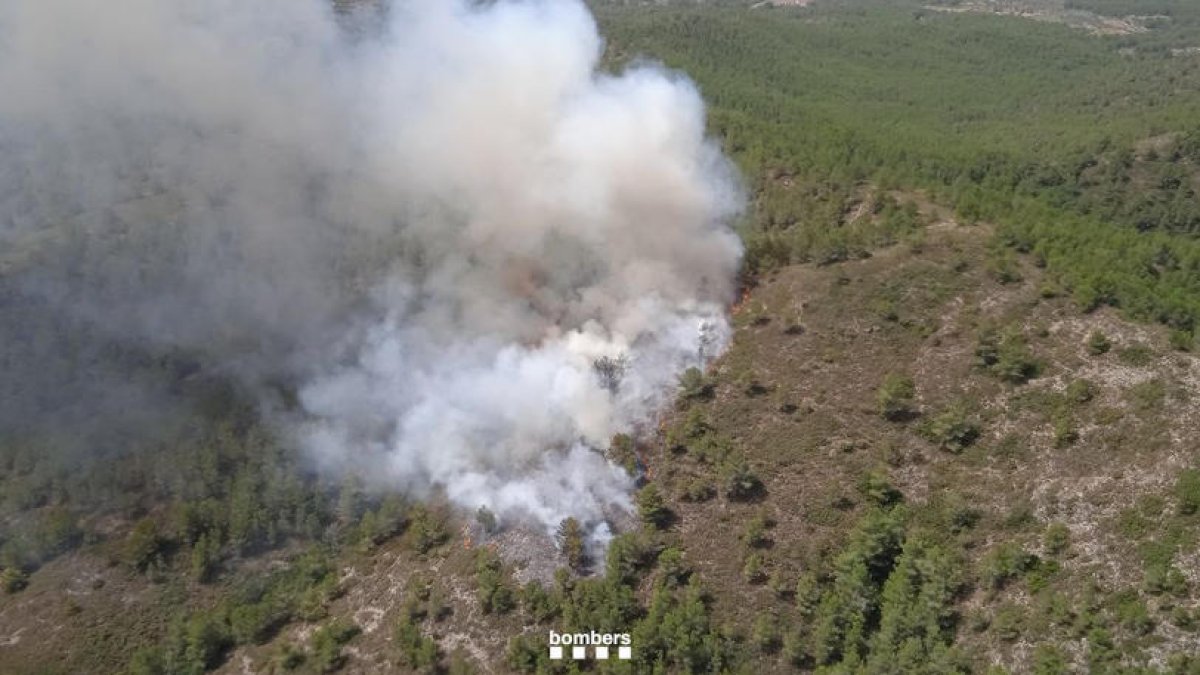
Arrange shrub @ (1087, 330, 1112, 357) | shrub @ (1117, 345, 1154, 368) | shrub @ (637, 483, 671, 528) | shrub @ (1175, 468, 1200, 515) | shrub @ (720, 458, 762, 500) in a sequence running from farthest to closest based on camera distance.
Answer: shrub @ (1087, 330, 1112, 357), shrub @ (1117, 345, 1154, 368), shrub @ (720, 458, 762, 500), shrub @ (637, 483, 671, 528), shrub @ (1175, 468, 1200, 515)

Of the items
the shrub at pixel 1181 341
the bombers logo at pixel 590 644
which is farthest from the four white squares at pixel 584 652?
the shrub at pixel 1181 341

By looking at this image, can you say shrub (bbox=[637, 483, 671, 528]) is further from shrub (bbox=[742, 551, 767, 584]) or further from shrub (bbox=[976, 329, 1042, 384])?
shrub (bbox=[976, 329, 1042, 384])

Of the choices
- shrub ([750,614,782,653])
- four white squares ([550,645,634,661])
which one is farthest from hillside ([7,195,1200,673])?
four white squares ([550,645,634,661])

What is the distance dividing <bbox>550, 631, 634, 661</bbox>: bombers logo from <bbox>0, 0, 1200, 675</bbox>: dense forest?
1.90 feet

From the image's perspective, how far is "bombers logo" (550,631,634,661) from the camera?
42.8 metres

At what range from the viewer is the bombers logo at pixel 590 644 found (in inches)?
1686

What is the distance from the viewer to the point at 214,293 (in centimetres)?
7569

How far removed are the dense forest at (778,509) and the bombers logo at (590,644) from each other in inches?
22.8

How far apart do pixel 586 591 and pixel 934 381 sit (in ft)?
87.1

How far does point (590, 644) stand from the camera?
142 ft

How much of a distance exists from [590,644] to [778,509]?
13675 millimetres

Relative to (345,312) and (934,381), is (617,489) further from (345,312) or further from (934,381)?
(345,312)

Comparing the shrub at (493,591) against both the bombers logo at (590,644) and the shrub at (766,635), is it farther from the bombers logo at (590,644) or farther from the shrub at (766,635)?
the shrub at (766,635)

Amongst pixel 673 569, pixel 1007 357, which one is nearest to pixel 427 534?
pixel 673 569
